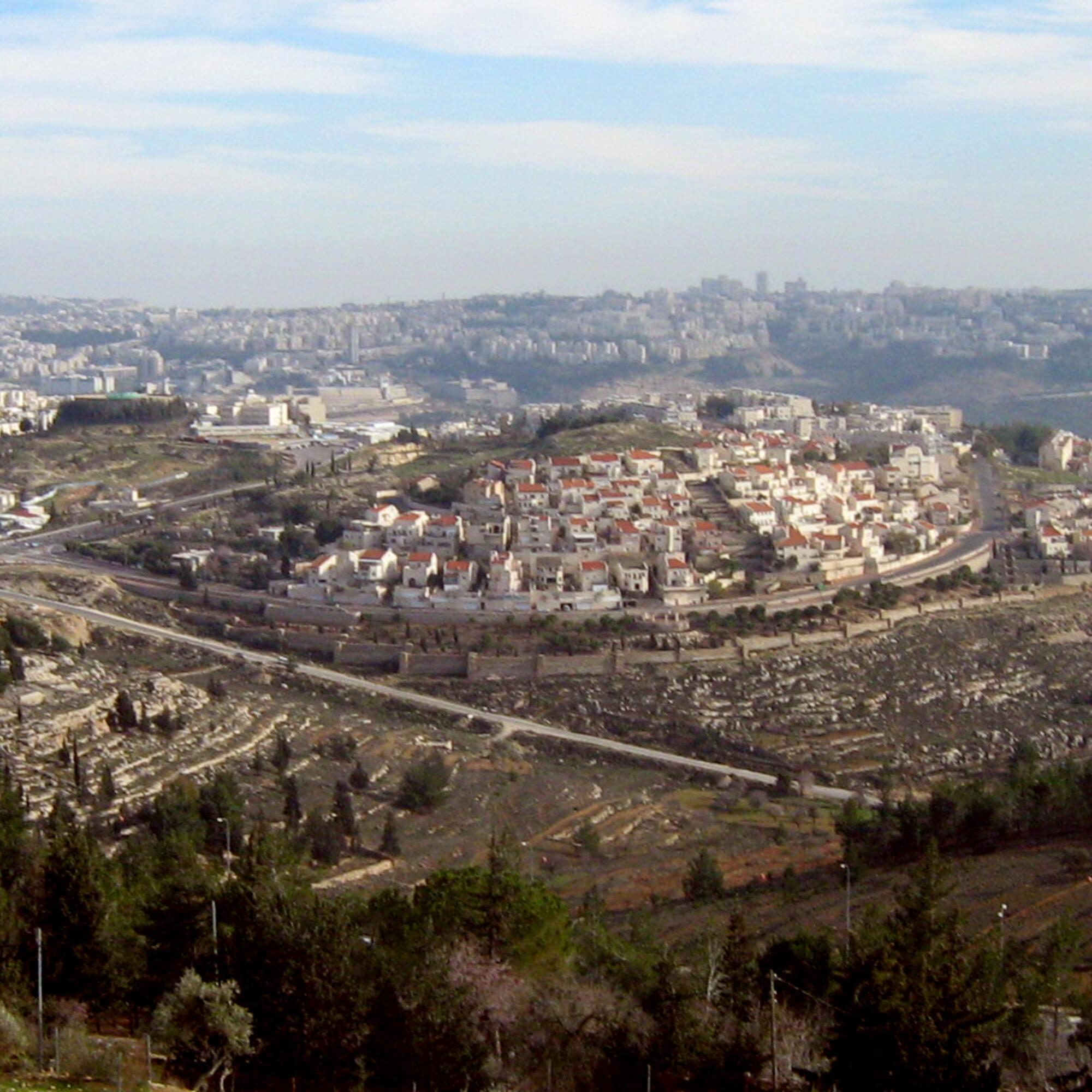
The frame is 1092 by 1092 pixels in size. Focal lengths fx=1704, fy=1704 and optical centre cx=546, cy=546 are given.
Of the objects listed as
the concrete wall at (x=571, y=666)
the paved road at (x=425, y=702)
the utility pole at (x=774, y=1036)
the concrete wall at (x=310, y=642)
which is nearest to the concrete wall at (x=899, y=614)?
the concrete wall at (x=571, y=666)

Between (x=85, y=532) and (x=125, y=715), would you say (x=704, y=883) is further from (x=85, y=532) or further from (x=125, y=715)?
(x=85, y=532)

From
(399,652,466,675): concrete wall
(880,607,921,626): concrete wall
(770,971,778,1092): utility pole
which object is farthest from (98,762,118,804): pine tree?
(880,607,921,626): concrete wall

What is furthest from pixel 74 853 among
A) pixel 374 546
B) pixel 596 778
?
pixel 374 546

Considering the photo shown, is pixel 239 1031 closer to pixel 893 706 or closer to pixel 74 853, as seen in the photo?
pixel 74 853

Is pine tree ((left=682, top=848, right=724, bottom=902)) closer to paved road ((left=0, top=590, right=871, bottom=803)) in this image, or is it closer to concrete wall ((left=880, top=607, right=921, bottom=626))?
paved road ((left=0, top=590, right=871, bottom=803))

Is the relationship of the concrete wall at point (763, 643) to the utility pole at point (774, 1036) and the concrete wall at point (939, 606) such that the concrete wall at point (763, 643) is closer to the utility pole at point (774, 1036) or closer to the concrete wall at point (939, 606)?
the concrete wall at point (939, 606)

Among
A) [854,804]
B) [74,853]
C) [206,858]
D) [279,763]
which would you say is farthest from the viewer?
[279,763]
